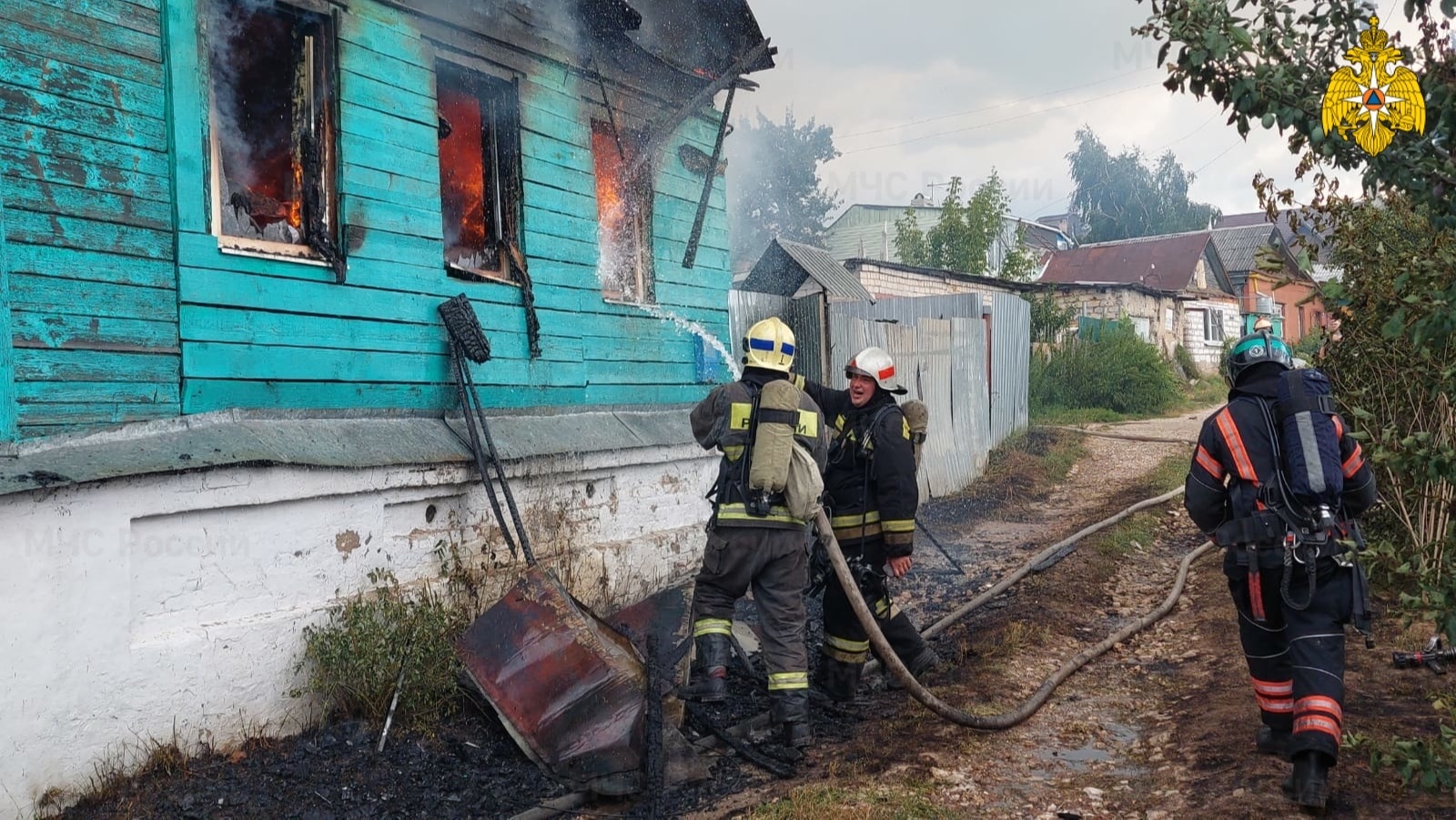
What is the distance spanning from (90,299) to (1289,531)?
17.1 ft

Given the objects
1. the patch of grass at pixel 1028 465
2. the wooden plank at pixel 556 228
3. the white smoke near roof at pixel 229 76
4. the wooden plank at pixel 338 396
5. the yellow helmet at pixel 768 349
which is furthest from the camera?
the patch of grass at pixel 1028 465

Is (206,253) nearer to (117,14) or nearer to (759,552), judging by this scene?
(117,14)

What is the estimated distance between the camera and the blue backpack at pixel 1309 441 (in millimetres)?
3842

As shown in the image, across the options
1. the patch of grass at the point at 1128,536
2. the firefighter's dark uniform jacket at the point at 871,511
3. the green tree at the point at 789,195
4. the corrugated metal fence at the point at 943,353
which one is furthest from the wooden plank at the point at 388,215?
the green tree at the point at 789,195

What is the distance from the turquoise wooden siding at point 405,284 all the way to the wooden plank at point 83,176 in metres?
0.12

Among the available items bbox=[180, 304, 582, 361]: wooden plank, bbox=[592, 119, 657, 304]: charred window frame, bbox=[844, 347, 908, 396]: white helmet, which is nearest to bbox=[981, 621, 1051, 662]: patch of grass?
bbox=[844, 347, 908, 396]: white helmet

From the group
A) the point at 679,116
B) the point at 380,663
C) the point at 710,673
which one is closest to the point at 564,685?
the point at 710,673

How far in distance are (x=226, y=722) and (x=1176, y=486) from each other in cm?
1003

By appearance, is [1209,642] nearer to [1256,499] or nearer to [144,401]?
[1256,499]

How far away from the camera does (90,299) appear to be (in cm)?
433

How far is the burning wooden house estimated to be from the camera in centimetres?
409

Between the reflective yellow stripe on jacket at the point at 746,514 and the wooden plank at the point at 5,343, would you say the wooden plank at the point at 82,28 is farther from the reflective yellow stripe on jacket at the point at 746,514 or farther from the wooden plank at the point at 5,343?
the reflective yellow stripe on jacket at the point at 746,514

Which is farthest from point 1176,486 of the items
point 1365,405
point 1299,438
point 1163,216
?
point 1163,216

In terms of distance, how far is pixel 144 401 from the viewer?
450cm
